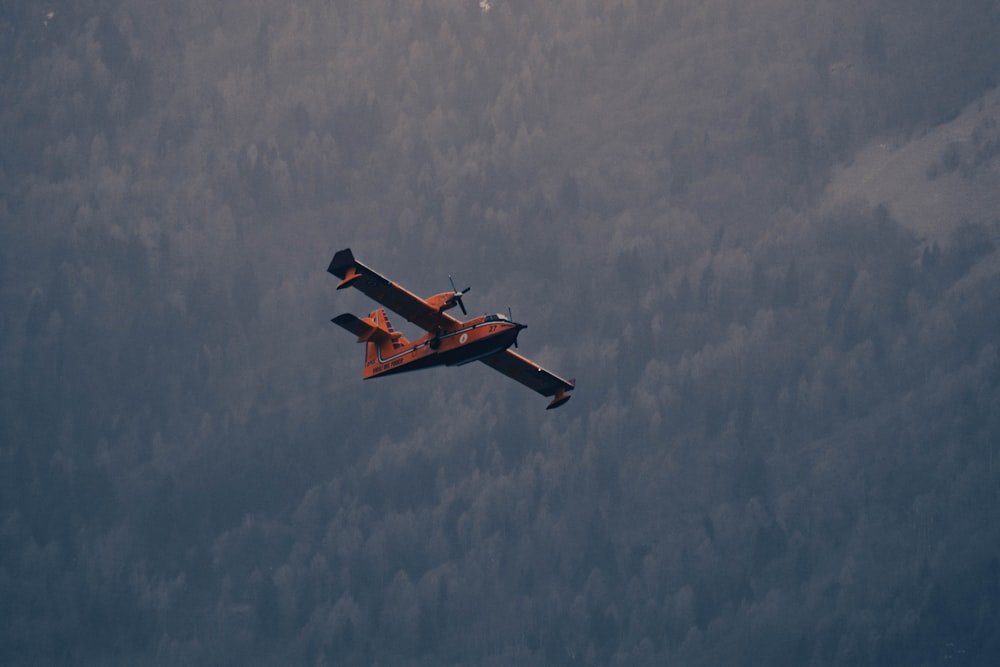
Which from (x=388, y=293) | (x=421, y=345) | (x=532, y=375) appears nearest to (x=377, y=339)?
(x=421, y=345)

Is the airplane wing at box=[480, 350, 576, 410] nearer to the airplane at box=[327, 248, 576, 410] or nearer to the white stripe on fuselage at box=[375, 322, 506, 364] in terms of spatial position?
the airplane at box=[327, 248, 576, 410]

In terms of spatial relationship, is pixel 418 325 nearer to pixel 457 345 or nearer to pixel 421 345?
pixel 421 345

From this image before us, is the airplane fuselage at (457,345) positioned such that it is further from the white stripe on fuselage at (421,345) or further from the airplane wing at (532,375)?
the airplane wing at (532,375)

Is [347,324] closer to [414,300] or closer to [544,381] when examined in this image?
[414,300]

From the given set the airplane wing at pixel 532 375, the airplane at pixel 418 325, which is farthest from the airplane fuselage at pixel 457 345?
the airplane wing at pixel 532 375

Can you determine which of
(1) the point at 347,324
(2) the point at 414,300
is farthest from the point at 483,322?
(1) the point at 347,324

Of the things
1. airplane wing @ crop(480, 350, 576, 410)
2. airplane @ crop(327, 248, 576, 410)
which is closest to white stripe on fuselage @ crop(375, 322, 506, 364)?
airplane @ crop(327, 248, 576, 410)

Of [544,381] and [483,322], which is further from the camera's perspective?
[544,381]
